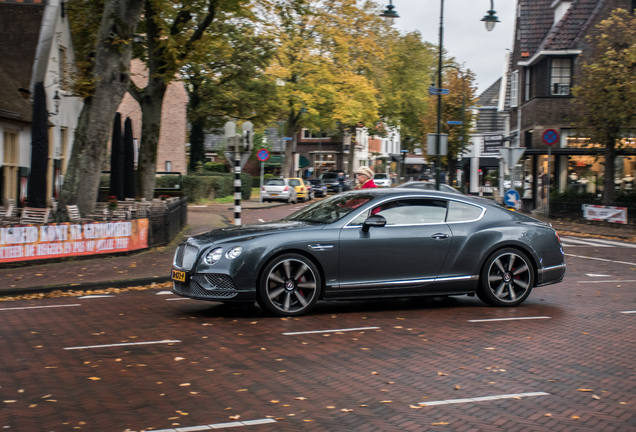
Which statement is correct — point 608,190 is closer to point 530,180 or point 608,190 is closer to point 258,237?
point 530,180

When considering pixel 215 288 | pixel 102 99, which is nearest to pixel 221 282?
pixel 215 288

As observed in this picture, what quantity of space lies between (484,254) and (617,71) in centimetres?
1988

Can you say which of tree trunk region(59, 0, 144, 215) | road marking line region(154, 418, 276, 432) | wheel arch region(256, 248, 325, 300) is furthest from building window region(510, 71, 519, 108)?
road marking line region(154, 418, 276, 432)

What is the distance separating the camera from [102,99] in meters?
16.1

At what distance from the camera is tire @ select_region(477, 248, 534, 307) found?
906 cm

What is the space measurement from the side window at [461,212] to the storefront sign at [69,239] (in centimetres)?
792

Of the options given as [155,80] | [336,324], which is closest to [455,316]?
[336,324]

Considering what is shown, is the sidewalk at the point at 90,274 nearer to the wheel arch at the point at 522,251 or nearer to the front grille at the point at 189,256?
the front grille at the point at 189,256

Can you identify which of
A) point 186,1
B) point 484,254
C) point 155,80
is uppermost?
point 186,1

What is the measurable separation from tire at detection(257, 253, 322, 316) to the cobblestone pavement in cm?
23

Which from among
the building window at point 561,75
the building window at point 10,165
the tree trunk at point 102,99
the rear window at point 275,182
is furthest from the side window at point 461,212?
the rear window at point 275,182

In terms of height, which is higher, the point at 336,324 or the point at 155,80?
the point at 155,80

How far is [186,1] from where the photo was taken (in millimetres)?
22062

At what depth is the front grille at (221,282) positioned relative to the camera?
8023 millimetres
